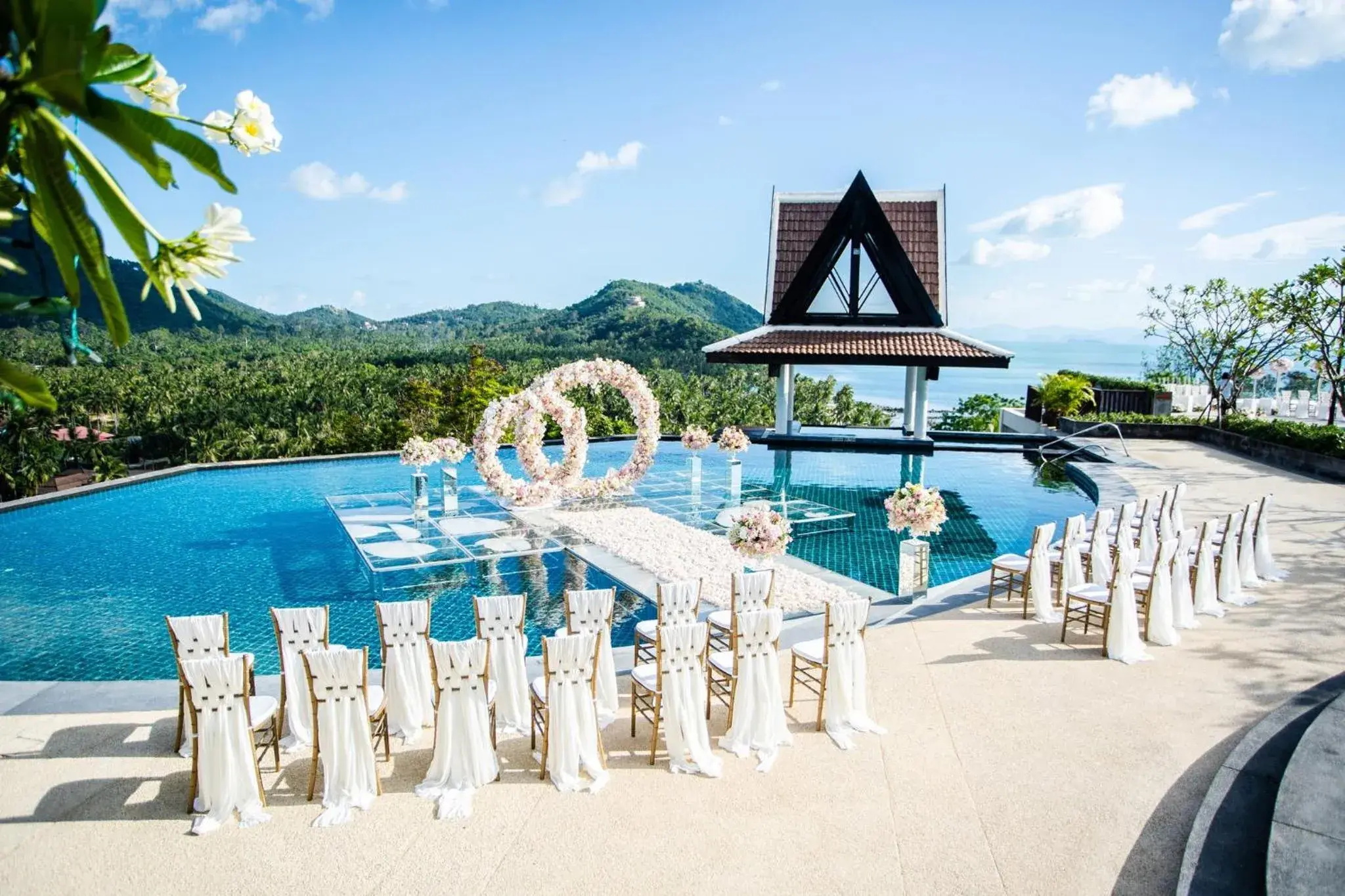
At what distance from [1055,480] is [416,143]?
123ft

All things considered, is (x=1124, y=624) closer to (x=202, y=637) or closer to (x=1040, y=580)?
(x=1040, y=580)

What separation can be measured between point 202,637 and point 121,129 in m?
5.51

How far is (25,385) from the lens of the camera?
161cm

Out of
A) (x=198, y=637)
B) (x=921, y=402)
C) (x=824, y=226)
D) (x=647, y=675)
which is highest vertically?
(x=824, y=226)

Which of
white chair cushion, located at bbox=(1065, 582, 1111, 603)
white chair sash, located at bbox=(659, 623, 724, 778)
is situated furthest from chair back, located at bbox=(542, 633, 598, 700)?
white chair cushion, located at bbox=(1065, 582, 1111, 603)

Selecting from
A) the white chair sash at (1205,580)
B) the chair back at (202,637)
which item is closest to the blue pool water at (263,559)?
the chair back at (202,637)

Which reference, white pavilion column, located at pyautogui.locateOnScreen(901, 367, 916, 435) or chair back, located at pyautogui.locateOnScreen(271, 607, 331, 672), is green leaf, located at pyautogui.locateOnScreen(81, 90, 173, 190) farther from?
white pavilion column, located at pyautogui.locateOnScreen(901, 367, 916, 435)

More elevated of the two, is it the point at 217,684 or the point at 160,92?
the point at 160,92

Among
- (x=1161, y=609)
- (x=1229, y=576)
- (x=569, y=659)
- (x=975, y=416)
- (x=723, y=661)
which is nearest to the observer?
(x=569, y=659)

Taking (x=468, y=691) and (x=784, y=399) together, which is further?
(x=784, y=399)

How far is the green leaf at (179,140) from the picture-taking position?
1487 mm

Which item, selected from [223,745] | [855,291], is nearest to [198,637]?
[223,745]

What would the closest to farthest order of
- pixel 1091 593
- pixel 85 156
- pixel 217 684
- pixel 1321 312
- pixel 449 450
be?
pixel 85 156, pixel 217 684, pixel 1091 593, pixel 449 450, pixel 1321 312

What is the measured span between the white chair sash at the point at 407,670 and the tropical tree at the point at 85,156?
4.70 meters
